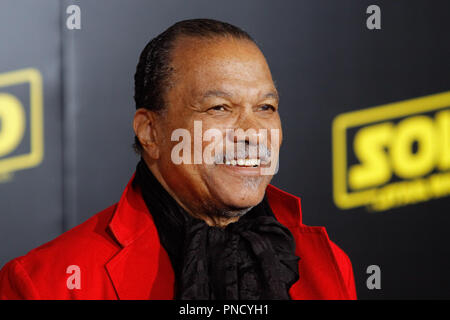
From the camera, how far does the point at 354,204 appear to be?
7.66 ft

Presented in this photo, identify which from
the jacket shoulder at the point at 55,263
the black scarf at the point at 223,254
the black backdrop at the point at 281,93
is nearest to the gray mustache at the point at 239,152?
the black scarf at the point at 223,254

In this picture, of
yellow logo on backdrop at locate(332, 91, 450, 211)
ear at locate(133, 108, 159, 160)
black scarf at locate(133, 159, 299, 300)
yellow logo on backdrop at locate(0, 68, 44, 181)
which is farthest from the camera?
yellow logo on backdrop at locate(332, 91, 450, 211)

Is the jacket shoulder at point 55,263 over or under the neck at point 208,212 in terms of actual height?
under

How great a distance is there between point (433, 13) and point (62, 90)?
4.53ft

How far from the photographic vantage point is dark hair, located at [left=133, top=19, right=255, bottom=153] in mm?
1124

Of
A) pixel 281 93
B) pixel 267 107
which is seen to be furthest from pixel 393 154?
pixel 267 107

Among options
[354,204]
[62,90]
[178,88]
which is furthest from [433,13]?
[178,88]

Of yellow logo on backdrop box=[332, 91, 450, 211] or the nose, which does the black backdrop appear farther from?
the nose

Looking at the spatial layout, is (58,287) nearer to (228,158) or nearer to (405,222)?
(228,158)

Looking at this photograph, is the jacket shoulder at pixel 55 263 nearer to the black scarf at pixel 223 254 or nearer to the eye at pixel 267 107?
the black scarf at pixel 223 254

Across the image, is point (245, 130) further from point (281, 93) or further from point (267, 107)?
point (281, 93)

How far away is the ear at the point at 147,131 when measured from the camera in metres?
1.19

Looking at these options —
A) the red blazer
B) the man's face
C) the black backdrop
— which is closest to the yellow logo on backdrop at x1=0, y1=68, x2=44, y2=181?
the black backdrop

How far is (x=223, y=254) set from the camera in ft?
3.49
